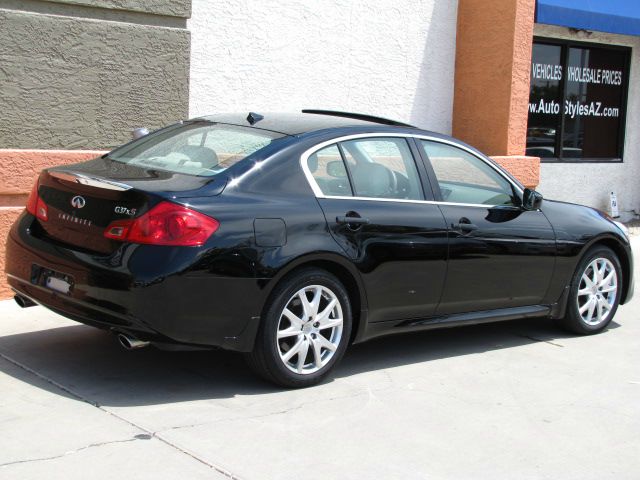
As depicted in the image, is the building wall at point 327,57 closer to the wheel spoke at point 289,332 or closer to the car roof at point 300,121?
the car roof at point 300,121

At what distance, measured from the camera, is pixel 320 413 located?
512cm

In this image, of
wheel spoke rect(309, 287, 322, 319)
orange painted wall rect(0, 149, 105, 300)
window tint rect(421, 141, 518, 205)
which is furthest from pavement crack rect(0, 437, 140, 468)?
orange painted wall rect(0, 149, 105, 300)

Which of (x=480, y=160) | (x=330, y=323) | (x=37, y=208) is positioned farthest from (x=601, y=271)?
(x=37, y=208)

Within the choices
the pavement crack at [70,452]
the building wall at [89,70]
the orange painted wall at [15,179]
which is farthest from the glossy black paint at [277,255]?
the building wall at [89,70]

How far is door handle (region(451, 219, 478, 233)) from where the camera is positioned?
6160 millimetres

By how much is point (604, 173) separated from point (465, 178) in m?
8.07

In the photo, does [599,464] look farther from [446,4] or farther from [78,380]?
[446,4]

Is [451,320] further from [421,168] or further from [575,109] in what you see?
[575,109]

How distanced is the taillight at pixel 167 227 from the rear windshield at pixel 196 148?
50 cm

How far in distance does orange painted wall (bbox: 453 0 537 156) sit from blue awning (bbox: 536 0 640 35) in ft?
1.69

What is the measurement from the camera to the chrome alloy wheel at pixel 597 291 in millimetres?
7211

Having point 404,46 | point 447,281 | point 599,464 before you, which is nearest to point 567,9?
point 404,46

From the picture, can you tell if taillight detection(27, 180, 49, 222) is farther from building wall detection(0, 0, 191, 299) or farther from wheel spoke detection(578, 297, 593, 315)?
wheel spoke detection(578, 297, 593, 315)

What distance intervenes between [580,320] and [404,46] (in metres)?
5.10
